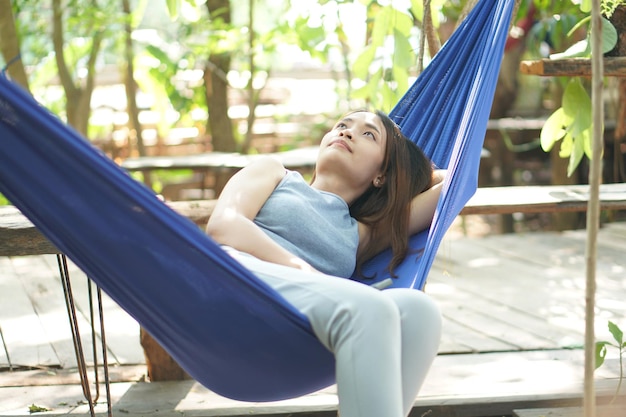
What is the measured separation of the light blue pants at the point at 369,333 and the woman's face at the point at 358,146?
1.40 feet

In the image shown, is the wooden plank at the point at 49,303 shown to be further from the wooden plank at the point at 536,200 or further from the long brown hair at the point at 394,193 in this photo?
the wooden plank at the point at 536,200

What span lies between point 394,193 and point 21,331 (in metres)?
1.44

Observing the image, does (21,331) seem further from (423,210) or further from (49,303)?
(423,210)

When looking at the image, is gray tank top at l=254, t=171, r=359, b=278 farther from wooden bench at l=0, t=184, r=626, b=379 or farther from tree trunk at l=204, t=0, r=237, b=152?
tree trunk at l=204, t=0, r=237, b=152

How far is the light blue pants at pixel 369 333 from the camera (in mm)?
1411

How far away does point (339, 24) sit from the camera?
413cm

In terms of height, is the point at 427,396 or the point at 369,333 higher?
the point at 369,333

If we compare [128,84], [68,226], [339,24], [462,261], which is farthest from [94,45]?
[68,226]

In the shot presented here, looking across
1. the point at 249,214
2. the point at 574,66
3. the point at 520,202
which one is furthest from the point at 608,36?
the point at 249,214

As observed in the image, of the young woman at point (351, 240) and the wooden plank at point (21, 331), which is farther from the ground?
the young woman at point (351, 240)

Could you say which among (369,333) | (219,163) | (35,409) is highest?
(369,333)

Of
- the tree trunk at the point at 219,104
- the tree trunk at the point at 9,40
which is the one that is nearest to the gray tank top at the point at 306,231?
the tree trunk at the point at 9,40

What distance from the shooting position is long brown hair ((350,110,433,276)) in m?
1.97

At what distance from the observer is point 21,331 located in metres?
2.80
